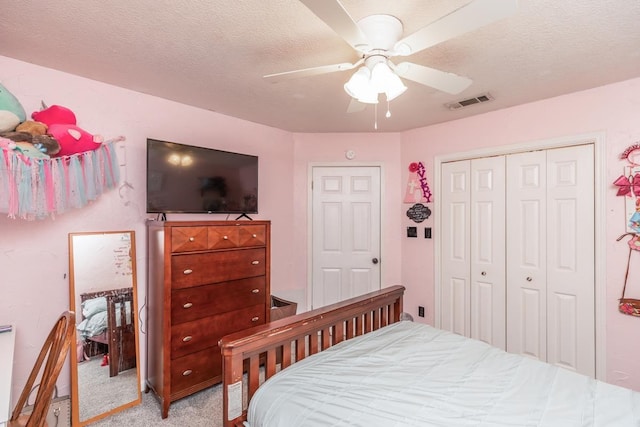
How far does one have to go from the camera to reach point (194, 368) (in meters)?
2.39

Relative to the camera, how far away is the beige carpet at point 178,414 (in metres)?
2.18

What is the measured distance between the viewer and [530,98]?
2.70 m

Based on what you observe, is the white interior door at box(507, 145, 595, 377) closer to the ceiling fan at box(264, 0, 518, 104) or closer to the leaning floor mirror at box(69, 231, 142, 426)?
the ceiling fan at box(264, 0, 518, 104)

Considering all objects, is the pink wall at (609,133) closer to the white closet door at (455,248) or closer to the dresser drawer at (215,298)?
the white closet door at (455,248)

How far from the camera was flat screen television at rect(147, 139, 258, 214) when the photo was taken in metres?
2.50

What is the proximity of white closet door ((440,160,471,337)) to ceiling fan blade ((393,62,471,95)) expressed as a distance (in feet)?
6.02

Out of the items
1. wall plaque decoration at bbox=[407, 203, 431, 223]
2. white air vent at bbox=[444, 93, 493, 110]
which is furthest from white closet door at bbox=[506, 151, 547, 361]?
wall plaque decoration at bbox=[407, 203, 431, 223]

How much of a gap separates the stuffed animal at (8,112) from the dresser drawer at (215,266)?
1.17 m

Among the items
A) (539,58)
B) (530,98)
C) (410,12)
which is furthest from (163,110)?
(530,98)

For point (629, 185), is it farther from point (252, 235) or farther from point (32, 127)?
point (32, 127)

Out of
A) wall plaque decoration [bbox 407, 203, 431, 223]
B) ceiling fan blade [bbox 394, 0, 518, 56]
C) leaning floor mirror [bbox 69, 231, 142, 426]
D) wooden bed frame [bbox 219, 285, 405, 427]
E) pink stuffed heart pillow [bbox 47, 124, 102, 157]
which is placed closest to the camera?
ceiling fan blade [bbox 394, 0, 518, 56]

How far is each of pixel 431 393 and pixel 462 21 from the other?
146cm

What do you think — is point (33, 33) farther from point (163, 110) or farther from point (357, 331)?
point (357, 331)

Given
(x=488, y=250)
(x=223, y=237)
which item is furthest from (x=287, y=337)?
(x=488, y=250)
